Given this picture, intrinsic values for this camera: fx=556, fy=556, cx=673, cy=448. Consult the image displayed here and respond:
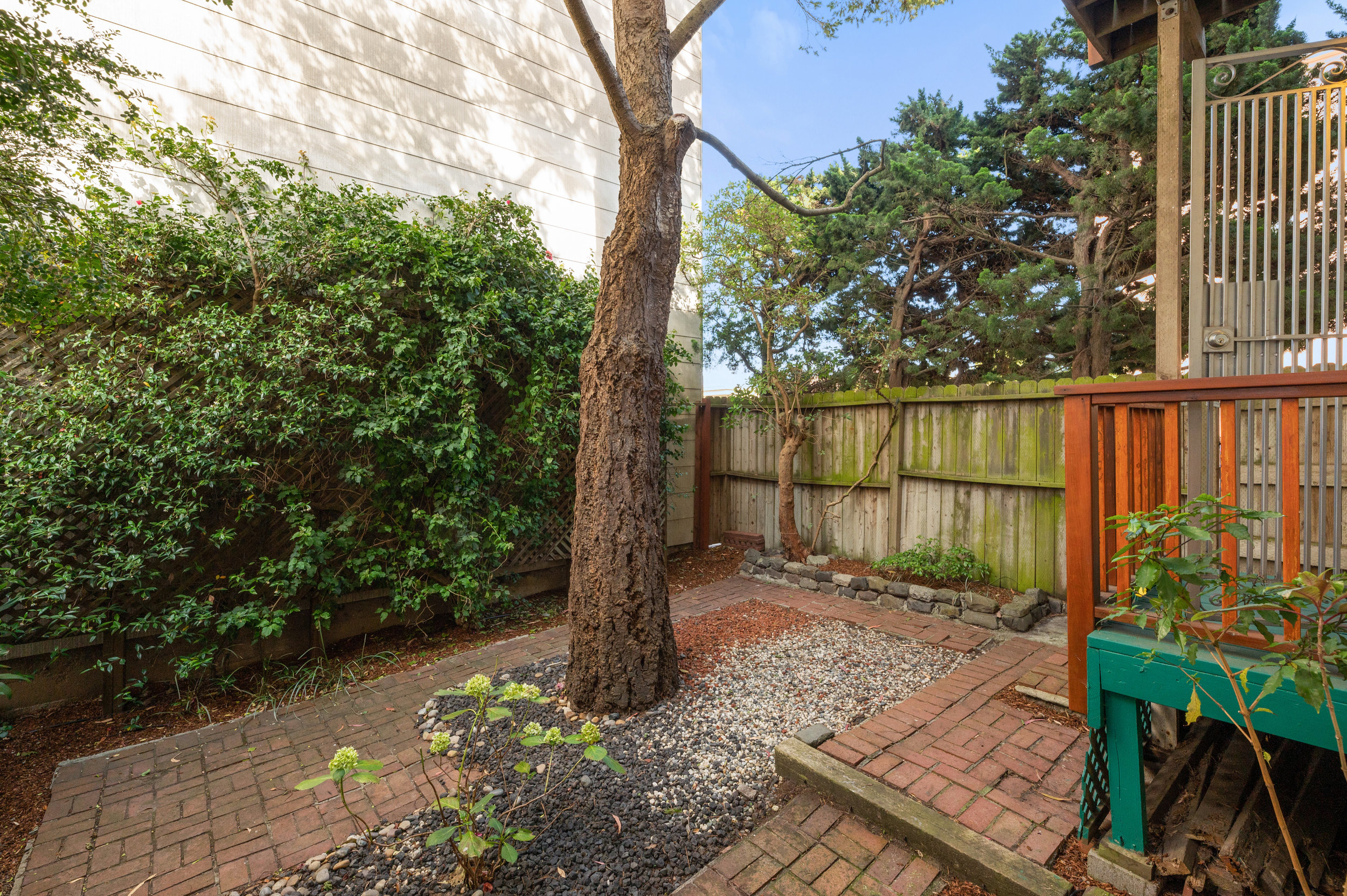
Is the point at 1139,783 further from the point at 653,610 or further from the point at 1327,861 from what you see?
the point at 653,610

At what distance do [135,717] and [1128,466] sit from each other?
15.8ft

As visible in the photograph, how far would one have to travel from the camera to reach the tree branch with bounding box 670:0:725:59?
2.91 meters

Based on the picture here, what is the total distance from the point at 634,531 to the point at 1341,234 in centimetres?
328

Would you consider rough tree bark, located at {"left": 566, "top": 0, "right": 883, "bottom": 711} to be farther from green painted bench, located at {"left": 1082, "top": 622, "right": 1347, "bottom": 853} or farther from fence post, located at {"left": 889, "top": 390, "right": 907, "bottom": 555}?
fence post, located at {"left": 889, "top": 390, "right": 907, "bottom": 555}

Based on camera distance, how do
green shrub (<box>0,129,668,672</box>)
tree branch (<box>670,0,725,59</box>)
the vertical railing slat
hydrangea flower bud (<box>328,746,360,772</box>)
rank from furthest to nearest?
tree branch (<box>670,0,725,59</box>) → green shrub (<box>0,129,668,672</box>) → the vertical railing slat → hydrangea flower bud (<box>328,746,360,772</box>)

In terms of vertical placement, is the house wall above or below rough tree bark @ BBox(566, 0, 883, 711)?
above

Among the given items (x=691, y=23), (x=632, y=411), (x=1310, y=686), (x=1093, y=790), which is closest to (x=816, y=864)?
(x=1093, y=790)

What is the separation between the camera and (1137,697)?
1629 mm

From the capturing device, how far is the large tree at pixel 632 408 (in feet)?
9.12

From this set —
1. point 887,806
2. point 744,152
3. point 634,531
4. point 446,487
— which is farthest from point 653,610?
point 744,152

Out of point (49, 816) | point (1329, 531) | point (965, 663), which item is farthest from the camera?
point (965, 663)

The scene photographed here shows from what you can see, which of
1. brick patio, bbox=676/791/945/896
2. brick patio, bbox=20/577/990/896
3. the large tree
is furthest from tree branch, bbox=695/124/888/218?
brick patio, bbox=20/577/990/896

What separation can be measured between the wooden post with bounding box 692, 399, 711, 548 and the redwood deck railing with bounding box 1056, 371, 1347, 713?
4.33m

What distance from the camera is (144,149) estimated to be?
3398mm
